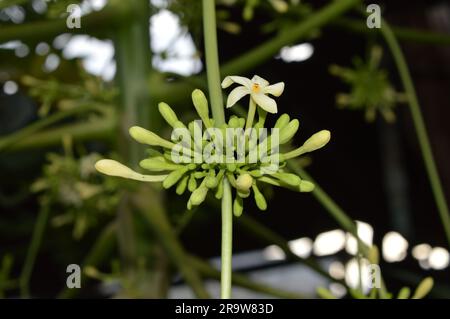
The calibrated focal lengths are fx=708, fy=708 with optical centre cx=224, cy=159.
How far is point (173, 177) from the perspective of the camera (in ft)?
1.31

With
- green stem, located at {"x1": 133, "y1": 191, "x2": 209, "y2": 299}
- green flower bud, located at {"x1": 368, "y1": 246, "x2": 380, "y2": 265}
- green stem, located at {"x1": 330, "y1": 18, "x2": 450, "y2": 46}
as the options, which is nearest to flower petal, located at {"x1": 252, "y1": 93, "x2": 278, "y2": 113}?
green flower bud, located at {"x1": 368, "y1": 246, "x2": 380, "y2": 265}

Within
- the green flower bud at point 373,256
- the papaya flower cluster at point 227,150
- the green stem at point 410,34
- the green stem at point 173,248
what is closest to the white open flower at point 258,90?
the papaya flower cluster at point 227,150

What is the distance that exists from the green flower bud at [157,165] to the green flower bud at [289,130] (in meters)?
0.06

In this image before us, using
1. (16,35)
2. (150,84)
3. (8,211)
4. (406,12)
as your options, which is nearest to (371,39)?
(150,84)

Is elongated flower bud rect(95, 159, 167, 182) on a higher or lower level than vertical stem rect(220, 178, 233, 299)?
higher

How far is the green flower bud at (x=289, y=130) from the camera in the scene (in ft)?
1.30

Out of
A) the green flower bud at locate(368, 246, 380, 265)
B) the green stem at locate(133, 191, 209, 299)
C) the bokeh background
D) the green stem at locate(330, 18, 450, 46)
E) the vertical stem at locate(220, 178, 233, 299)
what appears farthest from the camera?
the bokeh background

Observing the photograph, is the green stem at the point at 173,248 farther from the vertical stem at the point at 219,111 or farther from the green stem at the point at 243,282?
the vertical stem at the point at 219,111

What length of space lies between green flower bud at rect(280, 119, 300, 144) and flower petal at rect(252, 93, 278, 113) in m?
0.02

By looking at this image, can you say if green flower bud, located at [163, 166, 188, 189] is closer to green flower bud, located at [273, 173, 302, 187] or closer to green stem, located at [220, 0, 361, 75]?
green flower bud, located at [273, 173, 302, 187]

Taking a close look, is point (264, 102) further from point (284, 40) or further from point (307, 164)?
point (307, 164)

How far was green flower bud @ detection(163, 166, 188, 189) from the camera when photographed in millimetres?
394

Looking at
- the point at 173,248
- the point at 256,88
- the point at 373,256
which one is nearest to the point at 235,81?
the point at 256,88
